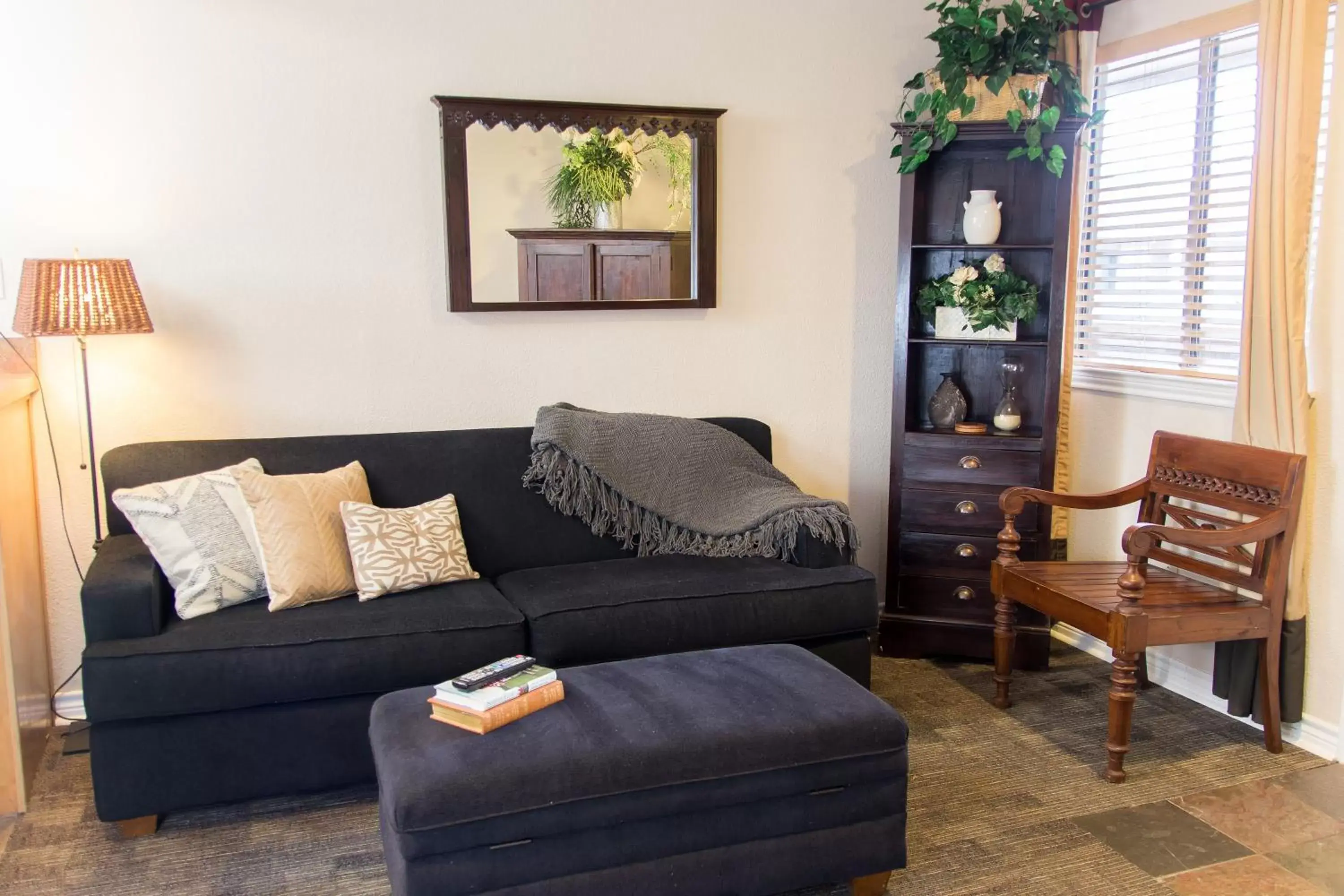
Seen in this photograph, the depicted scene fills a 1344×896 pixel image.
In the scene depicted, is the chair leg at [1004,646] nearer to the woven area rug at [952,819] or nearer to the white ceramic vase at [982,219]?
the woven area rug at [952,819]

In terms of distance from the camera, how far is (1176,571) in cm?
337

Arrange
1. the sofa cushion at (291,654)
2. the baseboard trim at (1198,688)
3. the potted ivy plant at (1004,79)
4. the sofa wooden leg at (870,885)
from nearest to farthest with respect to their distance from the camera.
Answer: the sofa wooden leg at (870,885)
the sofa cushion at (291,654)
the baseboard trim at (1198,688)
the potted ivy plant at (1004,79)

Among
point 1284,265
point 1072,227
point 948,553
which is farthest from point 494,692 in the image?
point 1072,227

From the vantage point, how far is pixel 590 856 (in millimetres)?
2074

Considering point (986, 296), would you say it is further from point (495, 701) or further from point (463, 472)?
point (495, 701)

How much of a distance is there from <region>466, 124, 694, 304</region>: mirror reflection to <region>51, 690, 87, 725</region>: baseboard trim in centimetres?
170

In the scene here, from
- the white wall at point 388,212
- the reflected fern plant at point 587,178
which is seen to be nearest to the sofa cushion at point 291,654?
the white wall at point 388,212

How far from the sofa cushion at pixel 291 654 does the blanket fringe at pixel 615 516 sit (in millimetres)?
562

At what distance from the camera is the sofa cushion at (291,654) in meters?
2.49

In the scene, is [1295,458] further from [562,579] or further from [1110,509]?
[562,579]

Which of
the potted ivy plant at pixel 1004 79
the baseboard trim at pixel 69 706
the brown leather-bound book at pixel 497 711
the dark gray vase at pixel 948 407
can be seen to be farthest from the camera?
the dark gray vase at pixel 948 407

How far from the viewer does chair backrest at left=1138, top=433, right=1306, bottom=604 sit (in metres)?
2.88

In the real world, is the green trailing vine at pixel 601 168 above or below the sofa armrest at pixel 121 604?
above

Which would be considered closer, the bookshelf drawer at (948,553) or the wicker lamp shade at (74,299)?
the wicker lamp shade at (74,299)
